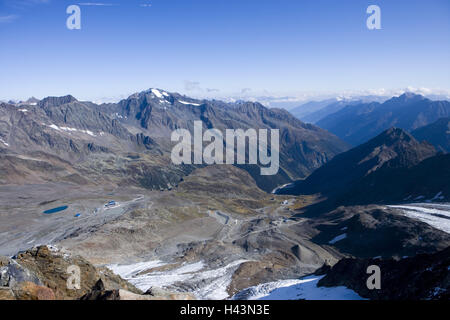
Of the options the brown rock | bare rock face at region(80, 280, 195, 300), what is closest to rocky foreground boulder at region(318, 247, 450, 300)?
bare rock face at region(80, 280, 195, 300)

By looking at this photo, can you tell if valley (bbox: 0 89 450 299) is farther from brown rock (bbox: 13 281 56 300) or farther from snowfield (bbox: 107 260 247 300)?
brown rock (bbox: 13 281 56 300)

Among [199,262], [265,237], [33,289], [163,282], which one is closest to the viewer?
[33,289]

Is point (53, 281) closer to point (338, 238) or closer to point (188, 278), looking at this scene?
point (188, 278)

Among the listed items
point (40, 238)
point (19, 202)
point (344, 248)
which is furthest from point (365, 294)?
point (19, 202)

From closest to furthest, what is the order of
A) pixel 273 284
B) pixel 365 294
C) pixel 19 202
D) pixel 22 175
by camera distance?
pixel 365 294 < pixel 273 284 < pixel 19 202 < pixel 22 175

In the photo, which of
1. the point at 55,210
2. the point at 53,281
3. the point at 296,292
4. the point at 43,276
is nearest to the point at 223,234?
the point at 296,292

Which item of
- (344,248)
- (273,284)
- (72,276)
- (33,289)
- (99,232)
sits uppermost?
(33,289)

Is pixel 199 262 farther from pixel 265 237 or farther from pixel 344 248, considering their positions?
pixel 344 248
